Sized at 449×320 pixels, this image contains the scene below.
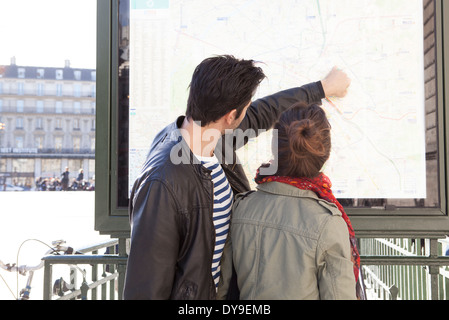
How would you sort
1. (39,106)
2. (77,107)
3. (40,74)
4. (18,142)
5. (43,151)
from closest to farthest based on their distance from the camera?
(43,151) → (18,142) → (77,107) → (39,106) → (40,74)

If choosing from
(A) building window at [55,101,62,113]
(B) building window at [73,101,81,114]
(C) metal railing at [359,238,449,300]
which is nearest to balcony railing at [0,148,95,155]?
(B) building window at [73,101,81,114]

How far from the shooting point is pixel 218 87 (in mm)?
1483

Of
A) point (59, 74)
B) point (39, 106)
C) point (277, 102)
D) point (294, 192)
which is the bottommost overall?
point (294, 192)

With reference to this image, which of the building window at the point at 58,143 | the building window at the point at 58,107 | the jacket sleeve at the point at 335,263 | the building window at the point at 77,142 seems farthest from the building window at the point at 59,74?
the jacket sleeve at the point at 335,263

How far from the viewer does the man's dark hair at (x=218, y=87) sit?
148 cm

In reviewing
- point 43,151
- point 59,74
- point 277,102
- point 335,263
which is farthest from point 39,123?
point 335,263

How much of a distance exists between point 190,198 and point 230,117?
1.16 ft

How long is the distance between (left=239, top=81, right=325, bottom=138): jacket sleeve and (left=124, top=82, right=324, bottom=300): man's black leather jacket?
0.58 meters

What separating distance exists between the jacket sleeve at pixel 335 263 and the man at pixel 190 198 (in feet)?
1.25

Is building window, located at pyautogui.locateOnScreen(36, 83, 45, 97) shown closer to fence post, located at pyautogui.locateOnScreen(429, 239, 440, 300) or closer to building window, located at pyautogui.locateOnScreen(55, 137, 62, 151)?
building window, located at pyautogui.locateOnScreen(55, 137, 62, 151)

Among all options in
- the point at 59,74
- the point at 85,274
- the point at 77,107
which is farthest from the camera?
the point at 59,74

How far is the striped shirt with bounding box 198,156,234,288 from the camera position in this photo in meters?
1.56

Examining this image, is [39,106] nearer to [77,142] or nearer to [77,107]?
[77,107]

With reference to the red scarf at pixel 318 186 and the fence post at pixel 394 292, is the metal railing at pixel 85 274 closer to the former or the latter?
the red scarf at pixel 318 186
